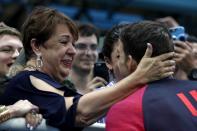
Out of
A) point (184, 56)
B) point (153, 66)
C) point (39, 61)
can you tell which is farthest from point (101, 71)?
point (153, 66)

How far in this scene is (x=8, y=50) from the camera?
4.06 meters

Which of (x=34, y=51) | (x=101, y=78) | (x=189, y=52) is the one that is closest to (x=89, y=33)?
(x=101, y=78)

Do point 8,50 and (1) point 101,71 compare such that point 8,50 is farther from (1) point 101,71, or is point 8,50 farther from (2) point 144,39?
(2) point 144,39

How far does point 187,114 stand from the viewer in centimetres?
252

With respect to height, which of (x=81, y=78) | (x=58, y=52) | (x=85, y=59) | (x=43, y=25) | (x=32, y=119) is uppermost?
(x=43, y=25)

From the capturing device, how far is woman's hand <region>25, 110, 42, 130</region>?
259 centimetres

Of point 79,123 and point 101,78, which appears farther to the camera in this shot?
point 101,78

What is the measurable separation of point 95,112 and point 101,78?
1.75 meters

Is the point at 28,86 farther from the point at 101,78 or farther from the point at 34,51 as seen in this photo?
the point at 101,78

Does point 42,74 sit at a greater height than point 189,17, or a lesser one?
greater

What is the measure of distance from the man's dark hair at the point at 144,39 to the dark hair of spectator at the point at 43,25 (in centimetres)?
44

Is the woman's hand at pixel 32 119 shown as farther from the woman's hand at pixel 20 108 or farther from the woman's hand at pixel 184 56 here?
the woman's hand at pixel 184 56

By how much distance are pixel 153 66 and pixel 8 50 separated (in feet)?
5.60

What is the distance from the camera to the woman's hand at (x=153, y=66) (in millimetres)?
2596
